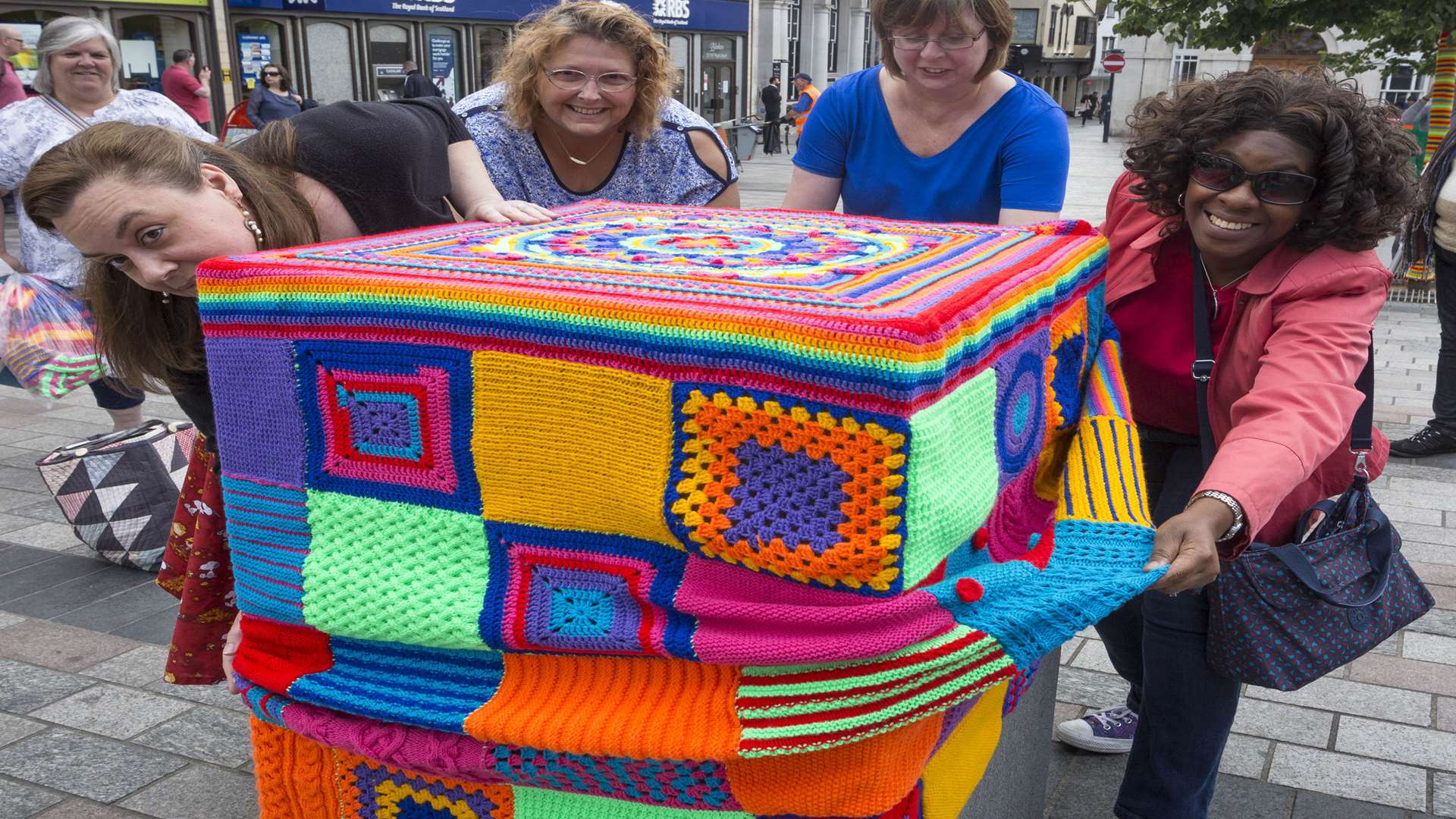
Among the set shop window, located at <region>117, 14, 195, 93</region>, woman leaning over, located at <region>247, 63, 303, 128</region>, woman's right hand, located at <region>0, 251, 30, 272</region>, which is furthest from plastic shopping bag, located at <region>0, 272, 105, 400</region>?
Answer: shop window, located at <region>117, 14, 195, 93</region>

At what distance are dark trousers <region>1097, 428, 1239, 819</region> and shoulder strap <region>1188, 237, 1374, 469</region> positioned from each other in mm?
147

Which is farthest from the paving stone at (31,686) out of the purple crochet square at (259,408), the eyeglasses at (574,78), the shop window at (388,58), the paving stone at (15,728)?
the shop window at (388,58)

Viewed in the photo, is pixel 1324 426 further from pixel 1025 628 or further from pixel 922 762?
pixel 922 762

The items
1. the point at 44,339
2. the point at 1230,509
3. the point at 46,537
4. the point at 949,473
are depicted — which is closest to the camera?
the point at 949,473

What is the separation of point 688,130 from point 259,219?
1287 millimetres

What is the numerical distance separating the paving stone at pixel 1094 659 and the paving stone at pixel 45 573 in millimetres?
3099

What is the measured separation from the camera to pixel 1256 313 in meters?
1.88

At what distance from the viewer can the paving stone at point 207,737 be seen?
2.69 meters

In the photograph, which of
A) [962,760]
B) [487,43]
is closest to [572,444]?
[962,760]

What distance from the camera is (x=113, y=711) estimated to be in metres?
2.89

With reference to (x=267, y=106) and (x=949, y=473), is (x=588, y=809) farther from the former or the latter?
(x=267, y=106)

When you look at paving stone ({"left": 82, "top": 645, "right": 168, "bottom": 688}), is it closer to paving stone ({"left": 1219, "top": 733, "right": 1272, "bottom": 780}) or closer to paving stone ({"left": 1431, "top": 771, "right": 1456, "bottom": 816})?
paving stone ({"left": 1219, "top": 733, "right": 1272, "bottom": 780})

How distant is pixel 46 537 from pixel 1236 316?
12.9 feet

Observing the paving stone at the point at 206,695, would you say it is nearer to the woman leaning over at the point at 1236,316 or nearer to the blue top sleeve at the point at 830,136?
the blue top sleeve at the point at 830,136
